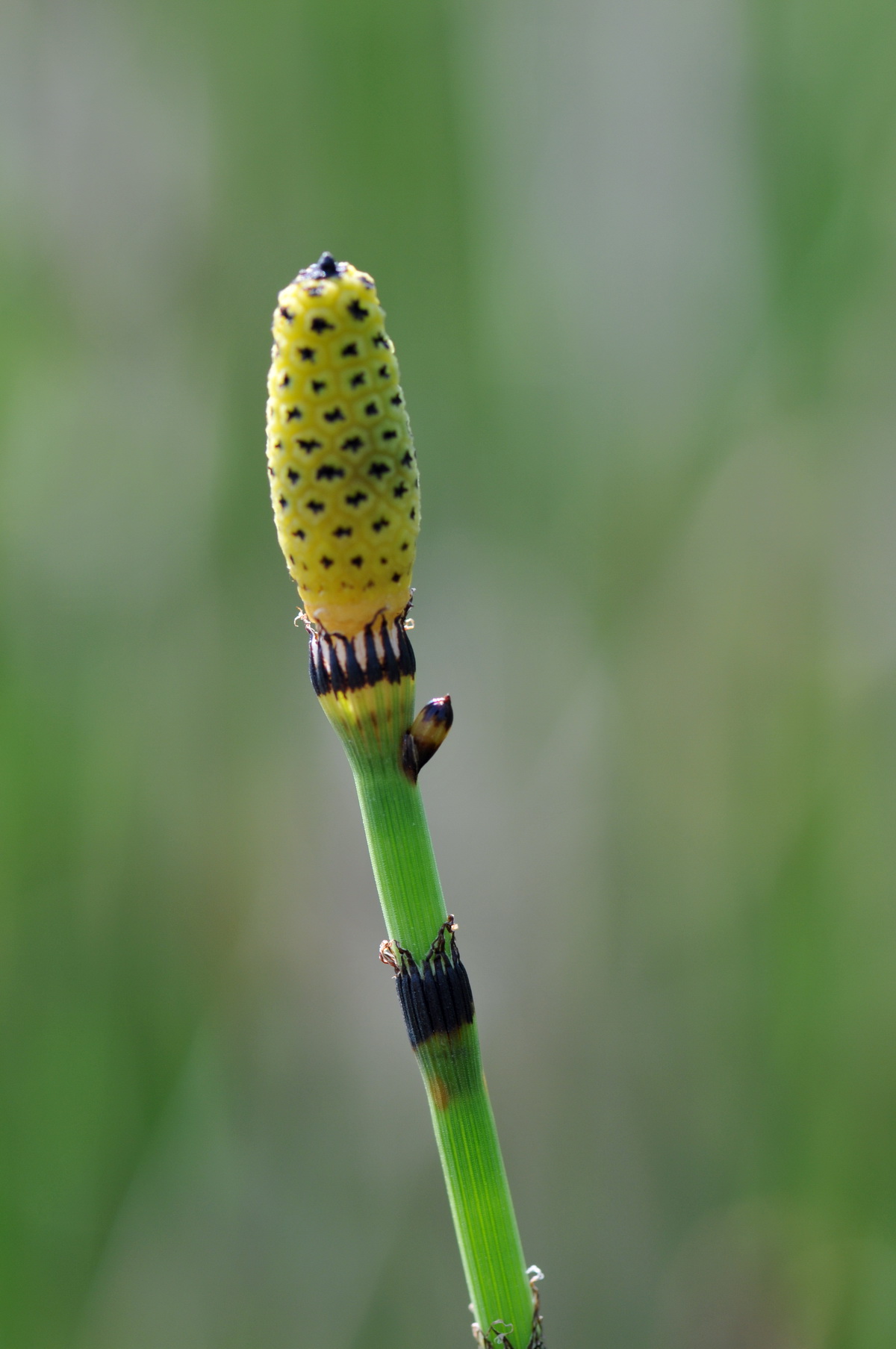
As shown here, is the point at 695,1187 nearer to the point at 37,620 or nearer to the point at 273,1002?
the point at 273,1002

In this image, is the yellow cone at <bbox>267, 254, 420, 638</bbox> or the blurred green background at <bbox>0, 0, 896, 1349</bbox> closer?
the yellow cone at <bbox>267, 254, 420, 638</bbox>

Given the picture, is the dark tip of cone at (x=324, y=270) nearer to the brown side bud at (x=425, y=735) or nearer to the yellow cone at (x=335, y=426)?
the yellow cone at (x=335, y=426)

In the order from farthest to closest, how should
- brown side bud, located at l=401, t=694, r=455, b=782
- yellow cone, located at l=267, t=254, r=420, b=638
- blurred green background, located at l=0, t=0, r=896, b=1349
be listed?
blurred green background, located at l=0, t=0, r=896, b=1349 < brown side bud, located at l=401, t=694, r=455, b=782 < yellow cone, located at l=267, t=254, r=420, b=638

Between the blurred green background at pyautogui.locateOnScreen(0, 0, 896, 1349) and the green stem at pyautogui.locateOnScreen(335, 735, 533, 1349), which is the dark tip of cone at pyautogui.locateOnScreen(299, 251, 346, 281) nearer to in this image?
the green stem at pyautogui.locateOnScreen(335, 735, 533, 1349)

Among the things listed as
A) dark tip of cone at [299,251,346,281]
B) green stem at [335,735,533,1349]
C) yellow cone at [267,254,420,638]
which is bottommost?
green stem at [335,735,533,1349]

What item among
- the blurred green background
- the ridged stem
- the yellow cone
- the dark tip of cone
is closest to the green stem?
the ridged stem

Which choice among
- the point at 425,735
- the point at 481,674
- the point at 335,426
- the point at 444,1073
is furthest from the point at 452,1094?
the point at 481,674

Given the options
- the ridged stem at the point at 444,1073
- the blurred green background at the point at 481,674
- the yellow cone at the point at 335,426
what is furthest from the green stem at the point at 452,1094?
the blurred green background at the point at 481,674
